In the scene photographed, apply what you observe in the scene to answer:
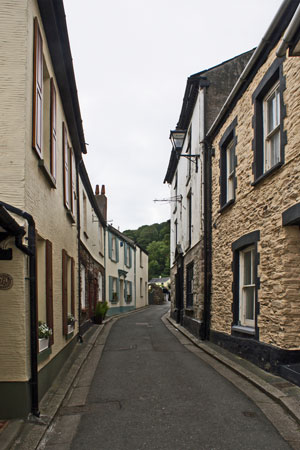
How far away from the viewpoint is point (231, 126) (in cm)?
1056

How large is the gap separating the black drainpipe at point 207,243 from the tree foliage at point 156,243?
5734cm

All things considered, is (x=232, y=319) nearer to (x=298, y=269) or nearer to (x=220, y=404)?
(x=298, y=269)

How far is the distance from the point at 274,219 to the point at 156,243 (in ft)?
211

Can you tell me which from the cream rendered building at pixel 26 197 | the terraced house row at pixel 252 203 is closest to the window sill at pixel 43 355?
the cream rendered building at pixel 26 197

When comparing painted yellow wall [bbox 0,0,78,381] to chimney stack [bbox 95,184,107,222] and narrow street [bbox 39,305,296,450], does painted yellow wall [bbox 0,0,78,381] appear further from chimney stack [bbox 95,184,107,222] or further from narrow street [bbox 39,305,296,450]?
chimney stack [bbox 95,184,107,222]

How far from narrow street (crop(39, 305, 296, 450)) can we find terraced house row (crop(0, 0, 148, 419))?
2.26 feet

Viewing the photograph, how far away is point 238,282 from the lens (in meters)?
10.0

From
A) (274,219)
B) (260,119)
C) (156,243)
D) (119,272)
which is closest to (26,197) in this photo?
(274,219)

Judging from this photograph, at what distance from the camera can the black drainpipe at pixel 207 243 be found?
12.6 m

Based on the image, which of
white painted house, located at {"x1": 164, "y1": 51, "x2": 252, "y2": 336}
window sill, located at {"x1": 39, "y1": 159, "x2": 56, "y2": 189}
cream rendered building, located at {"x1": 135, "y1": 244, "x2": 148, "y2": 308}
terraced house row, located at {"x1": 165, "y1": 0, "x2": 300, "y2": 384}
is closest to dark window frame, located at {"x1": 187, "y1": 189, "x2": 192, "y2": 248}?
white painted house, located at {"x1": 164, "y1": 51, "x2": 252, "y2": 336}

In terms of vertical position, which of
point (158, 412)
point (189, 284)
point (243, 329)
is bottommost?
point (158, 412)

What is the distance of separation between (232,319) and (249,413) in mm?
4443

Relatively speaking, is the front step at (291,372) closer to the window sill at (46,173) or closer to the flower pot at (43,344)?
the flower pot at (43,344)

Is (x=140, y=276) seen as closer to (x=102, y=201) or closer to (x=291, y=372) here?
(x=102, y=201)
